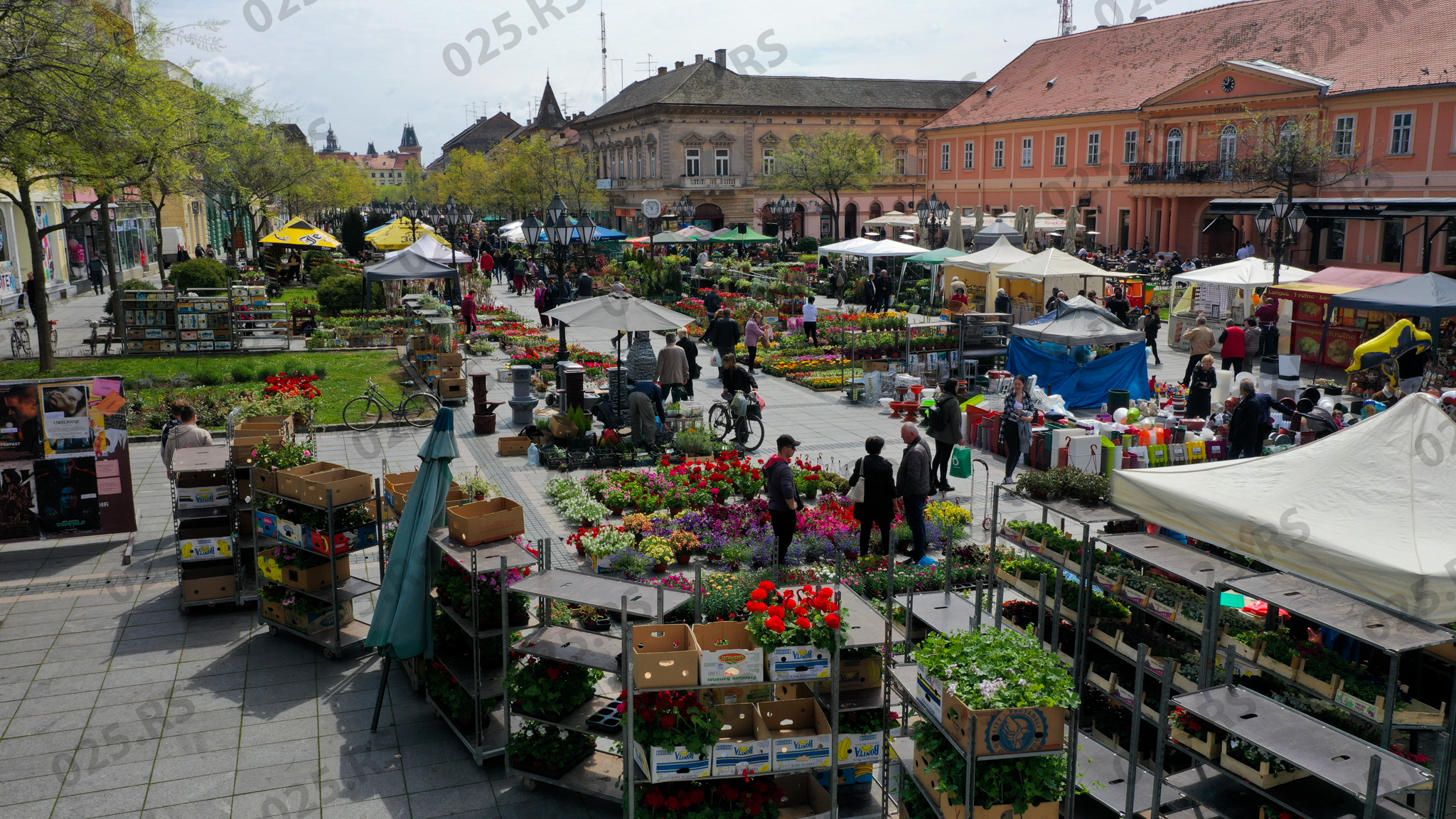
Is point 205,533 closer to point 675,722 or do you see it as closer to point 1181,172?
point 675,722

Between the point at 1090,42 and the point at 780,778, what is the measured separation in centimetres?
5456

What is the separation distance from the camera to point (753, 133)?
220 ft

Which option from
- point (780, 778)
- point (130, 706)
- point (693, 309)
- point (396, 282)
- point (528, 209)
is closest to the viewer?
point (780, 778)

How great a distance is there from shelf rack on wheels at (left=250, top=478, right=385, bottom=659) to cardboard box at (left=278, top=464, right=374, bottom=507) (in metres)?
0.03

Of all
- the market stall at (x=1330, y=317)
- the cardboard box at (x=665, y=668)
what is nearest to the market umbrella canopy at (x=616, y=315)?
the cardboard box at (x=665, y=668)

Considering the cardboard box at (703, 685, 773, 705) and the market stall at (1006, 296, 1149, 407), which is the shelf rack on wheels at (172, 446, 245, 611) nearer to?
the cardboard box at (703, 685, 773, 705)

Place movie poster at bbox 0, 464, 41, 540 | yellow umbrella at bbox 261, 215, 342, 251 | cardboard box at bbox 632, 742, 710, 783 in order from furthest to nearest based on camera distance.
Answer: yellow umbrella at bbox 261, 215, 342, 251 → movie poster at bbox 0, 464, 41, 540 → cardboard box at bbox 632, 742, 710, 783

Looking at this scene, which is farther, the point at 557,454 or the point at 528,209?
the point at 528,209

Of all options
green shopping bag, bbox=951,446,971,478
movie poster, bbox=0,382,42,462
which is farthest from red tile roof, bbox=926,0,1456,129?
movie poster, bbox=0,382,42,462

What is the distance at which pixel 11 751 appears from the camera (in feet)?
24.0

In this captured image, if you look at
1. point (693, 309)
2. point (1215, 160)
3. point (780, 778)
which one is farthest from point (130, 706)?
point (1215, 160)

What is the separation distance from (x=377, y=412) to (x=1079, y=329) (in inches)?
478

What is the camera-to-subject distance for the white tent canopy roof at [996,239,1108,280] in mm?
21531

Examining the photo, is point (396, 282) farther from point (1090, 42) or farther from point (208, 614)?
point (1090, 42)
